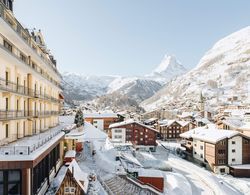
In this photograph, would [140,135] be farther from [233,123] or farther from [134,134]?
[233,123]

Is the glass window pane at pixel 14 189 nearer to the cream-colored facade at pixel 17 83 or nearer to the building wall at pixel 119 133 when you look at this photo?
the cream-colored facade at pixel 17 83

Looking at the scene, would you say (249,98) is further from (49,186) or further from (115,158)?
(49,186)

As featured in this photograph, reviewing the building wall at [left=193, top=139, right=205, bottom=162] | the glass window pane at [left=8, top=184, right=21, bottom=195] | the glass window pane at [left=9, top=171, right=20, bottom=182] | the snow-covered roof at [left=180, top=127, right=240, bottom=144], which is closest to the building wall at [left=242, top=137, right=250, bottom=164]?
the snow-covered roof at [left=180, top=127, right=240, bottom=144]

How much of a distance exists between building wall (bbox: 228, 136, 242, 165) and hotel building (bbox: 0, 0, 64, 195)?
113 feet

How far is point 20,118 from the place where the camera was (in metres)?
21.5

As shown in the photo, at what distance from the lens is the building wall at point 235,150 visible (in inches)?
1832

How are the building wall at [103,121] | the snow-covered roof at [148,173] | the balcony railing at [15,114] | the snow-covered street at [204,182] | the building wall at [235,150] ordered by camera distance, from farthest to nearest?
the building wall at [103,121] → the building wall at [235,150] → the snow-covered street at [204,182] → the snow-covered roof at [148,173] → the balcony railing at [15,114]

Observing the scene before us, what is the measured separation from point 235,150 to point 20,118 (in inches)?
1588

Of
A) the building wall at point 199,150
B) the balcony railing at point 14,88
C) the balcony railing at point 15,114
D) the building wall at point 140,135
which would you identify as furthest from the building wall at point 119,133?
the balcony railing at point 14,88

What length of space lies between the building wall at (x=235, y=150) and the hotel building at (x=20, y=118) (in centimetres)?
3439

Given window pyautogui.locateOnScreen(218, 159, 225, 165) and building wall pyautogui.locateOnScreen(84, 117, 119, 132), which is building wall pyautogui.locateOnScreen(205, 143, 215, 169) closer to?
window pyautogui.locateOnScreen(218, 159, 225, 165)

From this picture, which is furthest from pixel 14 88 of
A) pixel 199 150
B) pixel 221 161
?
pixel 199 150

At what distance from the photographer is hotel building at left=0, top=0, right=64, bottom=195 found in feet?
47.4

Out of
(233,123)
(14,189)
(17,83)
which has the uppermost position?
(17,83)
